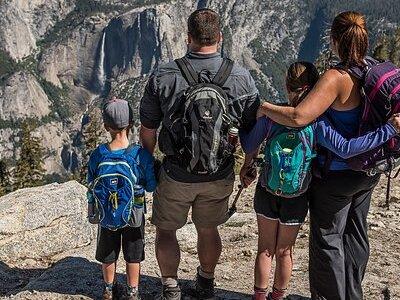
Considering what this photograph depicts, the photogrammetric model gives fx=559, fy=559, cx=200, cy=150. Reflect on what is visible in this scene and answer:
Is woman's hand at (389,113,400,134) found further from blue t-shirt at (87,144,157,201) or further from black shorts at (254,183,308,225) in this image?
blue t-shirt at (87,144,157,201)

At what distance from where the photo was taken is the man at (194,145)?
225 inches

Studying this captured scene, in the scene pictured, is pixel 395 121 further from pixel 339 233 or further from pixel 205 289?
pixel 205 289

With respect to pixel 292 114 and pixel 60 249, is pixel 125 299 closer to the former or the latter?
pixel 292 114

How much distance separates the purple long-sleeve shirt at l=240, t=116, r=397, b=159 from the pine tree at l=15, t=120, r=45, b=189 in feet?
142

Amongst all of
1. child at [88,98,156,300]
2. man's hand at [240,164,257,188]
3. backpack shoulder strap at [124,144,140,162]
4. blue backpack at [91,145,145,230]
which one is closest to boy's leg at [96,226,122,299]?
child at [88,98,156,300]

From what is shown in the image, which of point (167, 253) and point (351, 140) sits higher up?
point (351, 140)

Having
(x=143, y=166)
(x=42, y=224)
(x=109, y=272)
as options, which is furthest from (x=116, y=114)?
(x=42, y=224)

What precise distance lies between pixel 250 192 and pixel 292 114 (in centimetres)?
867

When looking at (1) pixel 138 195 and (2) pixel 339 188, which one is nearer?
(2) pixel 339 188

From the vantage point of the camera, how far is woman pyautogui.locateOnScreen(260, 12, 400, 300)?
17.0ft

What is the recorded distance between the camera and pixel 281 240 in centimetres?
596

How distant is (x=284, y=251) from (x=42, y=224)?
587cm

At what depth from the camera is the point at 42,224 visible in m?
10.4

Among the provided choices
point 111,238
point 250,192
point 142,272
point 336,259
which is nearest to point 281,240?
point 336,259
